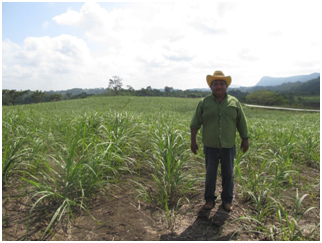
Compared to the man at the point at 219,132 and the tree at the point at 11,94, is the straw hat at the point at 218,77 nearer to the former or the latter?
the man at the point at 219,132

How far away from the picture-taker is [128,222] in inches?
76.9

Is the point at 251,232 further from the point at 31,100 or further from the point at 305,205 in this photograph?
the point at 31,100

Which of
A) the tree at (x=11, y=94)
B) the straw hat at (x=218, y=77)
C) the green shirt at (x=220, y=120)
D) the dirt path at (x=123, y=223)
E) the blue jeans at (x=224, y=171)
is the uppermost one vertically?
the tree at (x=11, y=94)

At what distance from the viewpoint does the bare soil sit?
1.78 m

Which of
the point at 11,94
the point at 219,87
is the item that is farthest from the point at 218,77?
the point at 11,94

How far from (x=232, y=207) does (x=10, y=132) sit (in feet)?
13.2

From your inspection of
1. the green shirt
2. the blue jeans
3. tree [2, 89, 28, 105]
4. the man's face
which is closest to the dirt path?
the blue jeans

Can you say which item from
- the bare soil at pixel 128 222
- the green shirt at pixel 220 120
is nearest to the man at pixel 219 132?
the green shirt at pixel 220 120

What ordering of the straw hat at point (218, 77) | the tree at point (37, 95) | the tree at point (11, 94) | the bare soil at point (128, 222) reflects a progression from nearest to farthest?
the bare soil at point (128, 222) < the straw hat at point (218, 77) < the tree at point (11, 94) < the tree at point (37, 95)

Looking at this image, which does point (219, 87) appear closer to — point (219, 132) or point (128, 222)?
point (219, 132)

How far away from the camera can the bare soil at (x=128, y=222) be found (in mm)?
1777

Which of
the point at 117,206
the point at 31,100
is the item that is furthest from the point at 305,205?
the point at 31,100

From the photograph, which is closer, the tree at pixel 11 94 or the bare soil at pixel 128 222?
the bare soil at pixel 128 222

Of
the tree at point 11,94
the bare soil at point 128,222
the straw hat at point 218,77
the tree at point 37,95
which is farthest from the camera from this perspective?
the tree at point 37,95
